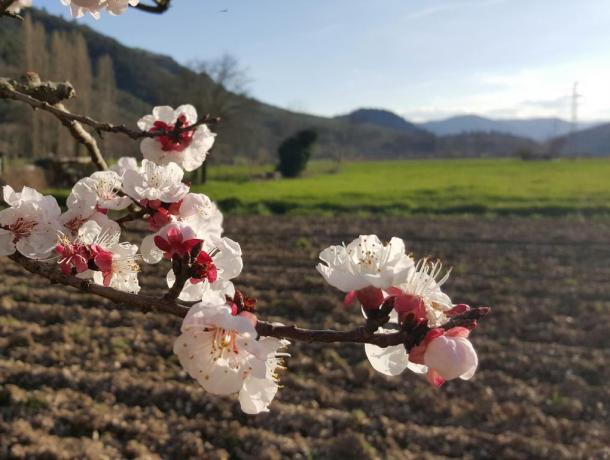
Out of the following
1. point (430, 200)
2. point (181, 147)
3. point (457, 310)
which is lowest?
point (430, 200)

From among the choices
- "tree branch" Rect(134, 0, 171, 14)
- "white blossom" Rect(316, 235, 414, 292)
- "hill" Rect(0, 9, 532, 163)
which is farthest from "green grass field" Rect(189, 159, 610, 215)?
"white blossom" Rect(316, 235, 414, 292)

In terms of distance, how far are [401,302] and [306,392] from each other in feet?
14.1

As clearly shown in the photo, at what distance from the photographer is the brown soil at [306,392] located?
4207 mm

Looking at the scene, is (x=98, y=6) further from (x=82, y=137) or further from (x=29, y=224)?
(x=29, y=224)

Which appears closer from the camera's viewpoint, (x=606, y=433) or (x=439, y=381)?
(x=439, y=381)

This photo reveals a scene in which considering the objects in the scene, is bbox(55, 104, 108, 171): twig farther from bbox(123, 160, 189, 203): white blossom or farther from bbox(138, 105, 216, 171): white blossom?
bbox(123, 160, 189, 203): white blossom

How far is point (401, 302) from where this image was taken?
99 cm

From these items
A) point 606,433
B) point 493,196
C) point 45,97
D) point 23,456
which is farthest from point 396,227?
point 45,97

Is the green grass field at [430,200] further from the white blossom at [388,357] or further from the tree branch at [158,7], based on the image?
the white blossom at [388,357]

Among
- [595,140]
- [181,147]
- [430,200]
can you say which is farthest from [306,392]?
[595,140]

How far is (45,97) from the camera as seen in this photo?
136 cm

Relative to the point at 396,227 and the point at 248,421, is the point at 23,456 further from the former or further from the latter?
the point at 396,227

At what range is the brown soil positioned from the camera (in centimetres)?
421

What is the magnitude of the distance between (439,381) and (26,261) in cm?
79
